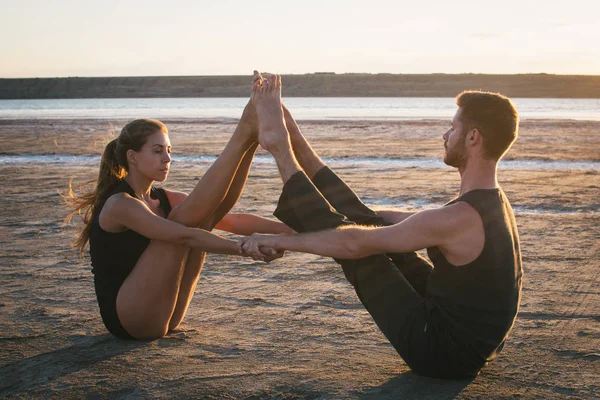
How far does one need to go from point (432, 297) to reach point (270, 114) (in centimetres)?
146

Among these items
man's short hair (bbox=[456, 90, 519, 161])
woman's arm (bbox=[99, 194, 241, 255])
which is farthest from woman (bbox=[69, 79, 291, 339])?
man's short hair (bbox=[456, 90, 519, 161])

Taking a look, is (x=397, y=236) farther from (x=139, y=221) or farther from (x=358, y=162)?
(x=358, y=162)

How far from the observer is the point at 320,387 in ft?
10.9

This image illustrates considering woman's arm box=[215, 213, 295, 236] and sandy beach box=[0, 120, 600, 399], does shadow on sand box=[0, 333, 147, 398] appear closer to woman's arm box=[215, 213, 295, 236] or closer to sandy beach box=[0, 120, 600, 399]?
sandy beach box=[0, 120, 600, 399]

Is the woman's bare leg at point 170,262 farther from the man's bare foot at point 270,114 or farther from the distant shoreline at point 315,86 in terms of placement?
the distant shoreline at point 315,86

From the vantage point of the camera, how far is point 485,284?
298 centimetres

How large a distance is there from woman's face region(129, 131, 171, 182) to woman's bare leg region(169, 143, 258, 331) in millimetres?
417

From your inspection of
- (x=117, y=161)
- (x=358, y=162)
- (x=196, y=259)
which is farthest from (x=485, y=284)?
(x=358, y=162)

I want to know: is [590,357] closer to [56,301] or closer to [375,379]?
[375,379]

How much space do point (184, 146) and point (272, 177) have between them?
7.06 metres

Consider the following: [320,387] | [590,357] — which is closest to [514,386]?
[590,357]

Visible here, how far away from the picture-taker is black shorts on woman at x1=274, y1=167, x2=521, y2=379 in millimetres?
3010

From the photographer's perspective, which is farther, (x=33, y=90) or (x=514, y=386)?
(x=33, y=90)

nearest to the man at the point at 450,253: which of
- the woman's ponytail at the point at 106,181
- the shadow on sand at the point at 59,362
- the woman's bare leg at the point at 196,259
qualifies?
the woman's bare leg at the point at 196,259
